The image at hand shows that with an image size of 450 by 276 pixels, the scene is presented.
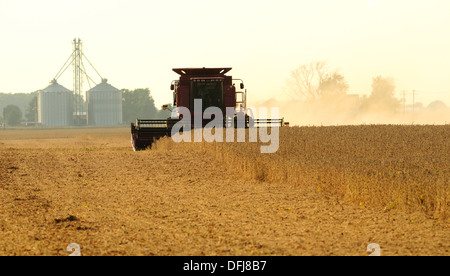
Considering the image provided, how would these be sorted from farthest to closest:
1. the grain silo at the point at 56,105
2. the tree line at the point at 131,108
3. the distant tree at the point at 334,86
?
the tree line at the point at 131,108 < the grain silo at the point at 56,105 < the distant tree at the point at 334,86

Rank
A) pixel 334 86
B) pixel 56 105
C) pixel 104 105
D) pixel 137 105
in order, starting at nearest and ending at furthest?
1. pixel 334 86
2. pixel 56 105
3. pixel 104 105
4. pixel 137 105

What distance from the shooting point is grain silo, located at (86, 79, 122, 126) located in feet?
335

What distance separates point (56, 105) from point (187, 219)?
9786 centimetres

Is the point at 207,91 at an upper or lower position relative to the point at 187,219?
upper

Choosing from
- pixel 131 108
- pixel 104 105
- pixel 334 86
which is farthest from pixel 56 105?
pixel 334 86

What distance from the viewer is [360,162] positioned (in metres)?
14.5

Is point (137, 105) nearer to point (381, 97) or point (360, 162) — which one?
point (381, 97)

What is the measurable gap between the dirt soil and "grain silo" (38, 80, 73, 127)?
3493 inches

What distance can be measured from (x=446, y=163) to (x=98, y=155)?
11339 millimetres

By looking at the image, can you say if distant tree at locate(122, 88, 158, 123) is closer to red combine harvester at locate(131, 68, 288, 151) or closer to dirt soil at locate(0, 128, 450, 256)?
red combine harvester at locate(131, 68, 288, 151)

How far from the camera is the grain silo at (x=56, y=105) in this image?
10238 cm

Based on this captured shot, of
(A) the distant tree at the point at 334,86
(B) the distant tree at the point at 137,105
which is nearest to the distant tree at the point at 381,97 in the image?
(A) the distant tree at the point at 334,86

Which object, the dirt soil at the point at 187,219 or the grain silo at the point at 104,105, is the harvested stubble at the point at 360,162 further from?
the grain silo at the point at 104,105

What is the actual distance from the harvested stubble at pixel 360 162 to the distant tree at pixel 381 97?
63.9 meters
